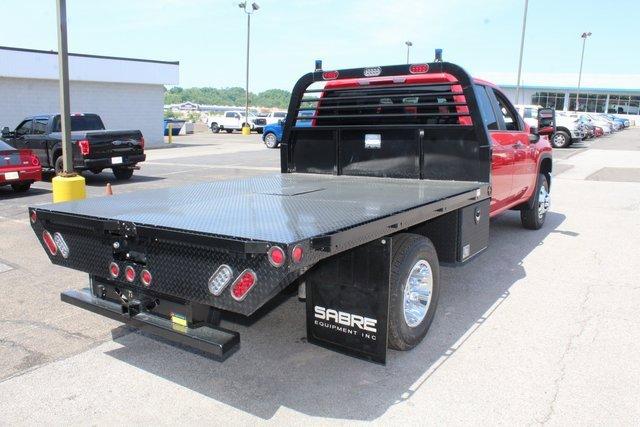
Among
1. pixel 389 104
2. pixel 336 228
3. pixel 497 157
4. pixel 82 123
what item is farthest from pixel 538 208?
pixel 82 123

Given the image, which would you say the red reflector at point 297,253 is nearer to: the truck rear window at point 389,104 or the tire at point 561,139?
the truck rear window at point 389,104

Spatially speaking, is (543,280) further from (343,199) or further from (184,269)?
(184,269)

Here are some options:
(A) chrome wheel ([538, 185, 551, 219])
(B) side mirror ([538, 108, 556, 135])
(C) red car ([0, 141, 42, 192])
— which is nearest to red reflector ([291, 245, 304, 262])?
(B) side mirror ([538, 108, 556, 135])

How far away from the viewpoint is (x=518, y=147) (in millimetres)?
Result: 6625

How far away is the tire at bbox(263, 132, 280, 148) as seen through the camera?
1076 inches

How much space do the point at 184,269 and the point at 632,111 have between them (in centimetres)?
7521

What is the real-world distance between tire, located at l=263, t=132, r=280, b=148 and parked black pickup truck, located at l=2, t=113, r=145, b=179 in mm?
13240

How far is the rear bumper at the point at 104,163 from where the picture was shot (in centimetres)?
1259

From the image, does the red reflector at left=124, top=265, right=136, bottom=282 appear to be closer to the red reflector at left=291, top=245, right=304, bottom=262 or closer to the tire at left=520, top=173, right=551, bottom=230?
the red reflector at left=291, top=245, right=304, bottom=262

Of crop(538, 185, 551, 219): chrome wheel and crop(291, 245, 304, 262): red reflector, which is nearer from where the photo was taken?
crop(291, 245, 304, 262): red reflector

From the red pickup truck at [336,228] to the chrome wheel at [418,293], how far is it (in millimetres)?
14

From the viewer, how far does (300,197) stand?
14.5ft

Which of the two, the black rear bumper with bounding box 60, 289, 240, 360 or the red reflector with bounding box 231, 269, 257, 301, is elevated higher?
Result: the red reflector with bounding box 231, 269, 257, 301

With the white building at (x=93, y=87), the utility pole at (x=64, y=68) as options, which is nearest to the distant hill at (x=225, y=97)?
the white building at (x=93, y=87)
